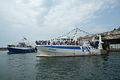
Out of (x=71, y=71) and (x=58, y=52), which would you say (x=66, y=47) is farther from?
(x=71, y=71)

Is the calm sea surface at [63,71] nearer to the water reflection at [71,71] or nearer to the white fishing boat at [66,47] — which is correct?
the water reflection at [71,71]

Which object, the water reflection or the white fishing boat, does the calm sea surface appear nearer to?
the water reflection

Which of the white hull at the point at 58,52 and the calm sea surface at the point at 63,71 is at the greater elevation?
the white hull at the point at 58,52

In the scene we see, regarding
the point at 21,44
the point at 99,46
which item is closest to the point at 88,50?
the point at 99,46

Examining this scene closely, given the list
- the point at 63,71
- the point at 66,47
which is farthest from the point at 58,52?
the point at 63,71

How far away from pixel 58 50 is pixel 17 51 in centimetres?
3791

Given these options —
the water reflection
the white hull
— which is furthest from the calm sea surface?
the white hull

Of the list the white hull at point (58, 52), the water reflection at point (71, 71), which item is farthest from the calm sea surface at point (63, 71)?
the white hull at point (58, 52)

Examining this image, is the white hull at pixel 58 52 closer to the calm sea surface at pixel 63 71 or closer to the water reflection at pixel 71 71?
the calm sea surface at pixel 63 71

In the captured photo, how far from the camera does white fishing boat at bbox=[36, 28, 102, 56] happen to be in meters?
A: 36.2

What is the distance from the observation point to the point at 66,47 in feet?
119

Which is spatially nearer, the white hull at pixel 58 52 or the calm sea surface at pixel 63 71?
the calm sea surface at pixel 63 71

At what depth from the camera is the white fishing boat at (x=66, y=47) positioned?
36.2m

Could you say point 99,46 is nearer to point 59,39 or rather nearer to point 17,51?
point 59,39
